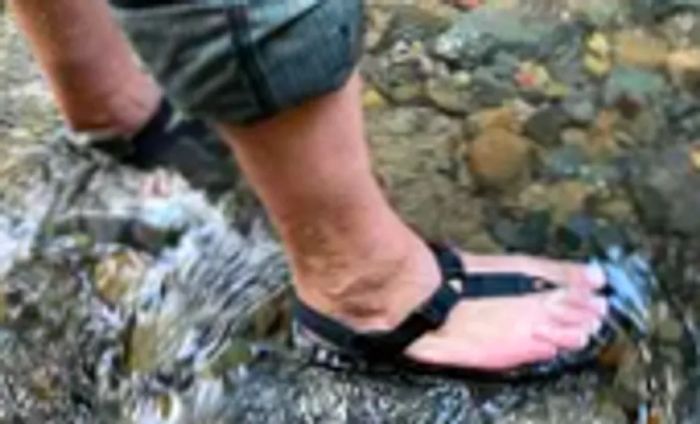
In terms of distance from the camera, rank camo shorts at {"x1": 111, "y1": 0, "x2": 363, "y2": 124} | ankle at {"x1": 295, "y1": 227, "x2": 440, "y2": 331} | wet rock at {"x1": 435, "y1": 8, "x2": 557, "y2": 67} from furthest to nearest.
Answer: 1. wet rock at {"x1": 435, "y1": 8, "x2": 557, "y2": 67}
2. ankle at {"x1": 295, "y1": 227, "x2": 440, "y2": 331}
3. camo shorts at {"x1": 111, "y1": 0, "x2": 363, "y2": 124}

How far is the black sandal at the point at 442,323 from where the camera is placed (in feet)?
4.80

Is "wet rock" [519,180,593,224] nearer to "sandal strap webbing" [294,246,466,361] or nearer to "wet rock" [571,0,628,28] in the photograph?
"sandal strap webbing" [294,246,466,361]

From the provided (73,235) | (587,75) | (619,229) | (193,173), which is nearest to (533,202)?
(619,229)

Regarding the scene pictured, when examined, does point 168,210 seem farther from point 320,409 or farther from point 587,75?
point 587,75

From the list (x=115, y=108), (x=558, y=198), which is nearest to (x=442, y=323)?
(x=558, y=198)

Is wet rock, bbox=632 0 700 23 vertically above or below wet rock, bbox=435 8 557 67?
below

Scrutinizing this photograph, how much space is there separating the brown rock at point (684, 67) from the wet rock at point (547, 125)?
13 centimetres

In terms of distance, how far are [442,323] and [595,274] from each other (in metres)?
0.16

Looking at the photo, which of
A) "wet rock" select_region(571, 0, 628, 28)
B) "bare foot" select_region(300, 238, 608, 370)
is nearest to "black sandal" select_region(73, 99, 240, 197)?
"bare foot" select_region(300, 238, 608, 370)

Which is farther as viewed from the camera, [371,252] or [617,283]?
[617,283]

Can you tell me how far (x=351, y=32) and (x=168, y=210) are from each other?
0.50 m

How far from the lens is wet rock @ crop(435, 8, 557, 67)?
1851mm

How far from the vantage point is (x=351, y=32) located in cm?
125

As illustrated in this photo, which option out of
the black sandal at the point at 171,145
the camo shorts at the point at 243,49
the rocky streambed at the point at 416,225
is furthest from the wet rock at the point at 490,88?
the camo shorts at the point at 243,49
